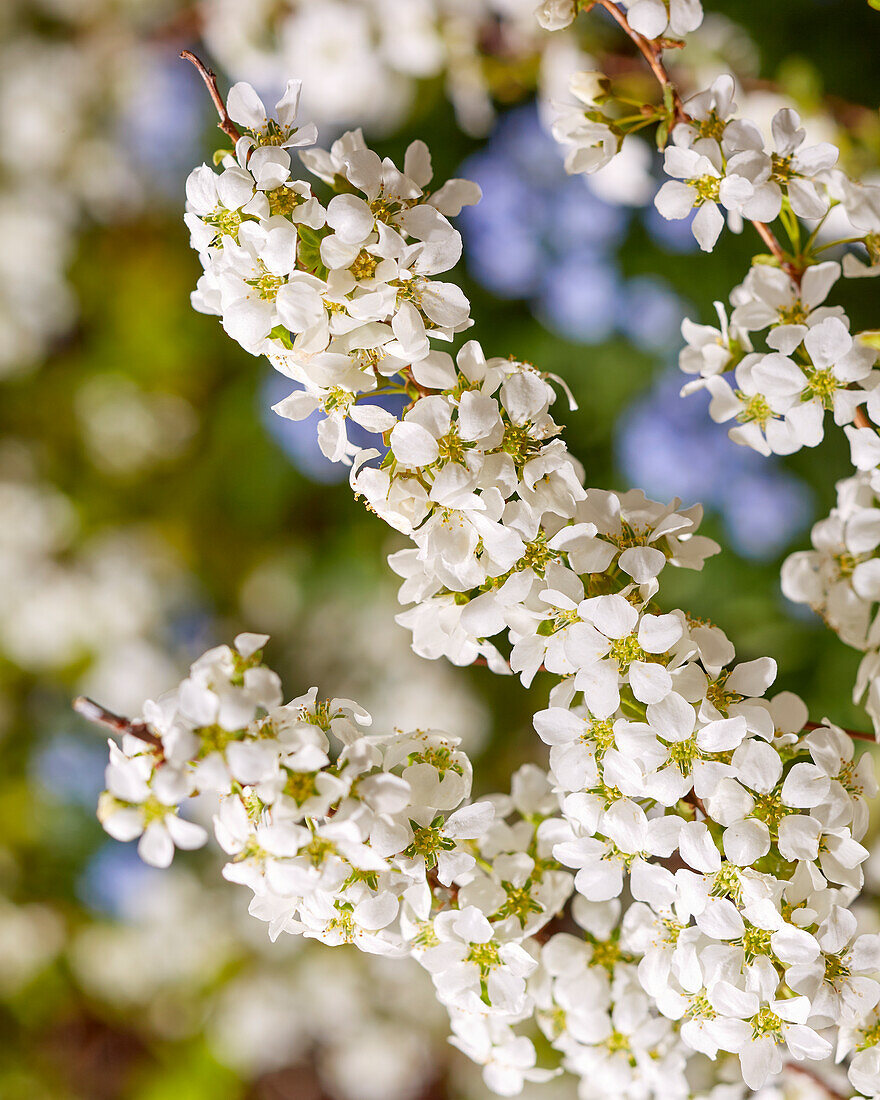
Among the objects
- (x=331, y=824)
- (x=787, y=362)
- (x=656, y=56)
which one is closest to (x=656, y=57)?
(x=656, y=56)

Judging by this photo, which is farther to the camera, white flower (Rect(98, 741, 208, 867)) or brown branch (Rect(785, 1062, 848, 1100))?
→ brown branch (Rect(785, 1062, 848, 1100))

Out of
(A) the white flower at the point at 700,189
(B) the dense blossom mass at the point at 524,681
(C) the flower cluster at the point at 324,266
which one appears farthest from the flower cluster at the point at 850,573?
(C) the flower cluster at the point at 324,266

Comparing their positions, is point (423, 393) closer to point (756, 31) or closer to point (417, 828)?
point (417, 828)

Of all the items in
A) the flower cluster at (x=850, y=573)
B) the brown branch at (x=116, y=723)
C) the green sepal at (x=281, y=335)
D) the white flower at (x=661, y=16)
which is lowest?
the brown branch at (x=116, y=723)

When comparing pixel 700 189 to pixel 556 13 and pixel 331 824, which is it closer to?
pixel 556 13

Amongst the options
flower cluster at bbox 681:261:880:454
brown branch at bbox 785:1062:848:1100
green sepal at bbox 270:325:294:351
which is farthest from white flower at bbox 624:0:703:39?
brown branch at bbox 785:1062:848:1100

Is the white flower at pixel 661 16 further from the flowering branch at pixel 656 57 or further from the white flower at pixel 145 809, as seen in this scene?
the white flower at pixel 145 809

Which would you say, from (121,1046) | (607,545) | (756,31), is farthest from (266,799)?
(121,1046)

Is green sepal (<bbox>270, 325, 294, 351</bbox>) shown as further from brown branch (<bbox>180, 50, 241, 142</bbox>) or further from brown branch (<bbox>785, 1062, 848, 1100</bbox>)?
brown branch (<bbox>785, 1062, 848, 1100</bbox>)

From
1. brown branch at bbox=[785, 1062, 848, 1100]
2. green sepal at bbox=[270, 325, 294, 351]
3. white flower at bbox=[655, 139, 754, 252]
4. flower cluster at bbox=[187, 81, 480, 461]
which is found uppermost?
white flower at bbox=[655, 139, 754, 252]
